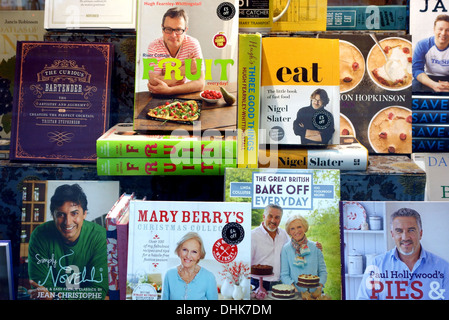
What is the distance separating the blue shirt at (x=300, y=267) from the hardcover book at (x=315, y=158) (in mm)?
247

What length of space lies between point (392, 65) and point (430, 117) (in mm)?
229

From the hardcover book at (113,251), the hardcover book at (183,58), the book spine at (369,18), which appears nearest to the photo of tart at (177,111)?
the hardcover book at (183,58)

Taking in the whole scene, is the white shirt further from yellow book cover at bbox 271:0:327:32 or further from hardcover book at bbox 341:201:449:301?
yellow book cover at bbox 271:0:327:32

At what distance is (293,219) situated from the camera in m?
1.62

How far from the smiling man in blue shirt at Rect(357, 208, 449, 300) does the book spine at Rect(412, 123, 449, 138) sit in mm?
514

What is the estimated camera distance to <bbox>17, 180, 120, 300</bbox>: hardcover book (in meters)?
1.69

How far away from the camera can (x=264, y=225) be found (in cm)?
161

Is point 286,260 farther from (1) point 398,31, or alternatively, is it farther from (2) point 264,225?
(1) point 398,31

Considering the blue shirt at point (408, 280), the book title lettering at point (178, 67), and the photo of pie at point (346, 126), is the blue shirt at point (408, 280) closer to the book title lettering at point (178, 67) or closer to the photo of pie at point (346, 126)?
the photo of pie at point (346, 126)

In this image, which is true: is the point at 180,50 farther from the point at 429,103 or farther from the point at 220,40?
the point at 429,103

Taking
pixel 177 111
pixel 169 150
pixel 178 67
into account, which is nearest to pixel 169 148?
pixel 169 150

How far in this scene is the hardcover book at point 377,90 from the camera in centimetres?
189
